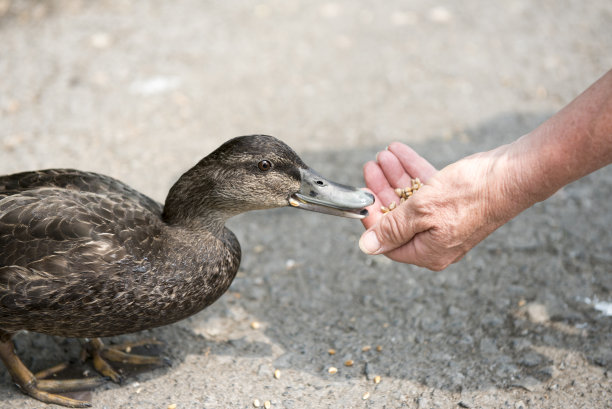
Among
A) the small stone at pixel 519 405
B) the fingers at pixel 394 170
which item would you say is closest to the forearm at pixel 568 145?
the fingers at pixel 394 170

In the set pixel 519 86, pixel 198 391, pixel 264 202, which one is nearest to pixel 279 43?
pixel 519 86

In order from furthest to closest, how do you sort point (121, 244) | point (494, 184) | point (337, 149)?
point (337, 149) → point (121, 244) → point (494, 184)

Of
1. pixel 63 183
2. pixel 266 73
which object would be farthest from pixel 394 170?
pixel 266 73

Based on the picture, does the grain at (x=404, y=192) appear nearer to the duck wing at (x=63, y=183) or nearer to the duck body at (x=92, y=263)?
the duck body at (x=92, y=263)

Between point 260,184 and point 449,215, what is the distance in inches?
38.4

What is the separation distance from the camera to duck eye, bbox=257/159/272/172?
322 centimetres

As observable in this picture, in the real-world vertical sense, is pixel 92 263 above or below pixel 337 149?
below

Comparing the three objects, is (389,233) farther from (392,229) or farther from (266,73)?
(266,73)

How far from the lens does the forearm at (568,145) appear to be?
269cm

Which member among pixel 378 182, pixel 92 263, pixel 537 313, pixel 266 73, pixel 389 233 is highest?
pixel 266 73

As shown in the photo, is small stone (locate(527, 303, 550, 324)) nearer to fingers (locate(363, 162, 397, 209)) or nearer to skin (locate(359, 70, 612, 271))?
skin (locate(359, 70, 612, 271))

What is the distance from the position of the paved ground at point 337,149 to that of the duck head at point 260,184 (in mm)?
903

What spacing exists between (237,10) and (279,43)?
2.82ft

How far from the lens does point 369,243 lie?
125 inches
